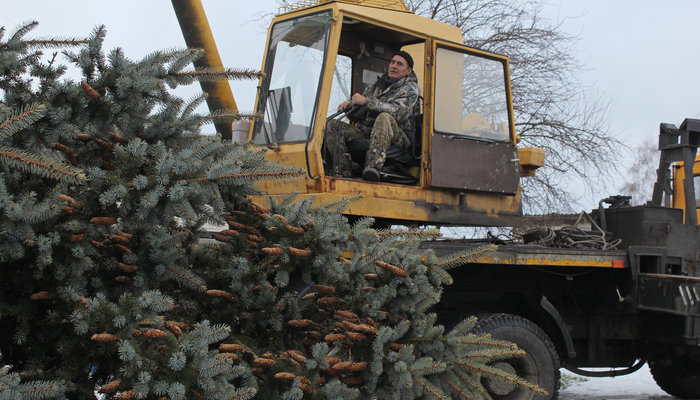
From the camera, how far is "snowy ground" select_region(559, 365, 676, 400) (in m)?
6.68

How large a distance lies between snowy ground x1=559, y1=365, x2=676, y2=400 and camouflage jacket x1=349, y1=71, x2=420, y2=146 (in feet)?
12.6

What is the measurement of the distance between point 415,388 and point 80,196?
5.52 ft

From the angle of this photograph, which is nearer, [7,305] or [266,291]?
[7,305]

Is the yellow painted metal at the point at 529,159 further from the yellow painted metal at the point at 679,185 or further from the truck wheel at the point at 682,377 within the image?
the truck wheel at the point at 682,377

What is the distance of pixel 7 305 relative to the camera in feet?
7.73

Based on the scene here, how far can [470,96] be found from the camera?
5.09 m

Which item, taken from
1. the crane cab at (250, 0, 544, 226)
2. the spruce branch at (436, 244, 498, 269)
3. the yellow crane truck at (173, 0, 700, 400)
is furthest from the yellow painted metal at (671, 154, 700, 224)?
the spruce branch at (436, 244, 498, 269)

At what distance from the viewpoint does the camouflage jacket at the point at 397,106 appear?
470 centimetres

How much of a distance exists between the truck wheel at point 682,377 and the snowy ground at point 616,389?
13 centimetres

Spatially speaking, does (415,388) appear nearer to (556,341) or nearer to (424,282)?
(424,282)

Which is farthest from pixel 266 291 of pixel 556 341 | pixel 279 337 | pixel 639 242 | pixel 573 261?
pixel 639 242

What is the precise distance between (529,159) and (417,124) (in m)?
1.08

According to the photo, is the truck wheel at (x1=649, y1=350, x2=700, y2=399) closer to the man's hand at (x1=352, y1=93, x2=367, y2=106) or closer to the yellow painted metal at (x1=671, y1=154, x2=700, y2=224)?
the yellow painted metal at (x1=671, y1=154, x2=700, y2=224)

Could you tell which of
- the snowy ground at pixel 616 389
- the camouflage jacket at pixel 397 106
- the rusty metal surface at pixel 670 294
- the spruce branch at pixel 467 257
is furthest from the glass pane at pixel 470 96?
the snowy ground at pixel 616 389
